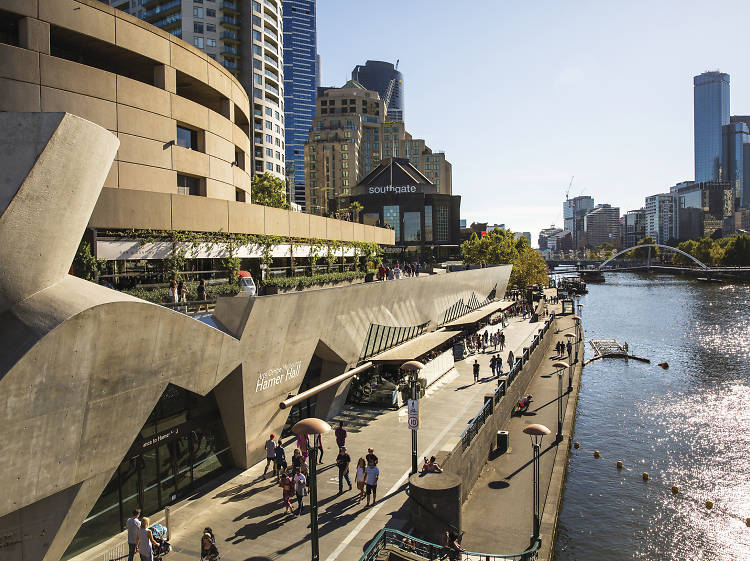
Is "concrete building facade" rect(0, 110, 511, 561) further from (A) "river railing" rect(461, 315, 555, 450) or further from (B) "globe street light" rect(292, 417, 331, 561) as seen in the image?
(A) "river railing" rect(461, 315, 555, 450)

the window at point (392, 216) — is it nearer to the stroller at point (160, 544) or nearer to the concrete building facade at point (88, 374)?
the concrete building facade at point (88, 374)

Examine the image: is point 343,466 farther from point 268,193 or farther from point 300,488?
point 268,193

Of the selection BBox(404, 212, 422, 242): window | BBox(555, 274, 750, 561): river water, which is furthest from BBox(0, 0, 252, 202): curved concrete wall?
BBox(404, 212, 422, 242): window

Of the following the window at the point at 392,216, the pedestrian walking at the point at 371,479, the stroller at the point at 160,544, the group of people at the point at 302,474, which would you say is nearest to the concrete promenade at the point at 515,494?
the pedestrian walking at the point at 371,479

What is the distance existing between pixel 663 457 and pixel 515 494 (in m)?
13.8

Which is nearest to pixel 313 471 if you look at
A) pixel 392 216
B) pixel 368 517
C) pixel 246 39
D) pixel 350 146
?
pixel 368 517

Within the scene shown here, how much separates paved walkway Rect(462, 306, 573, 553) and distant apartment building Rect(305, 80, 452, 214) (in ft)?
350

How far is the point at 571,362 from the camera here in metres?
46.4

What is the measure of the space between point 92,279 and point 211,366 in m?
5.28

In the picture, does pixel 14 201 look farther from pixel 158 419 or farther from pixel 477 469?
pixel 477 469

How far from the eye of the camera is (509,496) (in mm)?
20344

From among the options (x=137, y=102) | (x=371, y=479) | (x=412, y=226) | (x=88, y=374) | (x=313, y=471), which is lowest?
(x=371, y=479)

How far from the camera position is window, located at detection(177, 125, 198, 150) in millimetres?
24016

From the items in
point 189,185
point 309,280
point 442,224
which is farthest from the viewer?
point 442,224
